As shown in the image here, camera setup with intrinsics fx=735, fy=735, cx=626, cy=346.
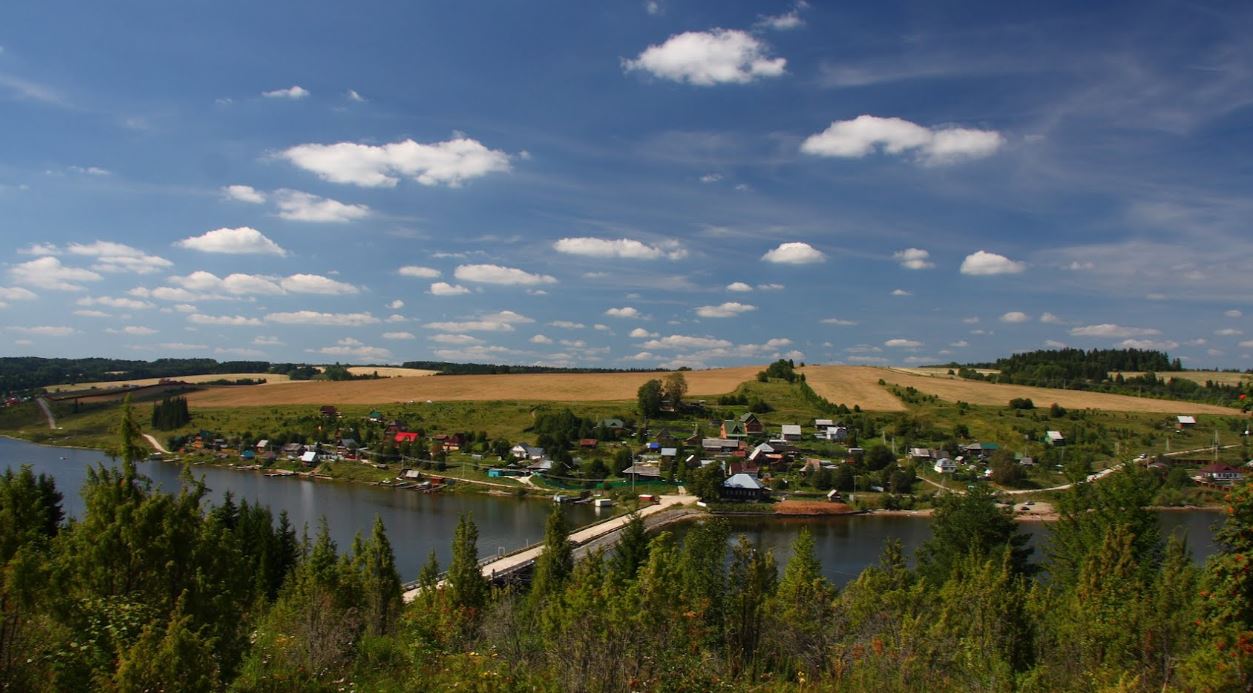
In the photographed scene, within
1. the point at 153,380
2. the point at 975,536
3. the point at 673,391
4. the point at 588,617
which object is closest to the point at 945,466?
the point at 673,391

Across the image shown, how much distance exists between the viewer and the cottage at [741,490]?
Answer: 5213cm

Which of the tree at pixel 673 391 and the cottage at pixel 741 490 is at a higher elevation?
the tree at pixel 673 391

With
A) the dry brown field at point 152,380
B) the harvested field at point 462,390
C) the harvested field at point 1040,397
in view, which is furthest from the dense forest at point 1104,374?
the dry brown field at point 152,380

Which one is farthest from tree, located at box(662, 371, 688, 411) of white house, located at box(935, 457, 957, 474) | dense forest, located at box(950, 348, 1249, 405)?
dense forest, located at box(950, 348, 1249, 405)

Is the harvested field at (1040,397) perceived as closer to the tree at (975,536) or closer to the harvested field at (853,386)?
the harvested field at (853,386)

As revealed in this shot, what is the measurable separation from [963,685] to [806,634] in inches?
246

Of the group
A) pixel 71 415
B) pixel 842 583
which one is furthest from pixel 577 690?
pixel 71 415

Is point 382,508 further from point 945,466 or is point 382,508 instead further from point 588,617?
point 588,617

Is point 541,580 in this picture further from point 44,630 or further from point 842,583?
point 842,583

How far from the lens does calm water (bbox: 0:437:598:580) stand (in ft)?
125

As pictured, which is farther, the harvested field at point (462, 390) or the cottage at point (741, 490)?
the harvested field at point (462, 390)

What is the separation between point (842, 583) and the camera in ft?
104

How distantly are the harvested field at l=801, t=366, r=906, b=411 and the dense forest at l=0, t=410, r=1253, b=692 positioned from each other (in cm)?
5535

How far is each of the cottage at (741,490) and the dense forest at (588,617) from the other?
29.2 m
